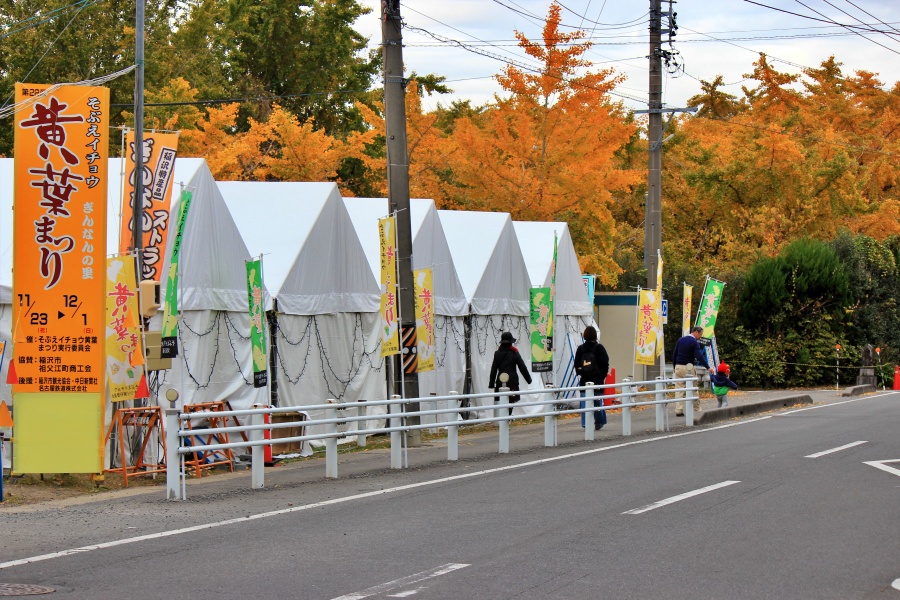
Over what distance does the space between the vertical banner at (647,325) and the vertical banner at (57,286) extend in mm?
16412

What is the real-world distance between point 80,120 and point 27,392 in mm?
3187

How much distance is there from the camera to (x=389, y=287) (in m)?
16.8

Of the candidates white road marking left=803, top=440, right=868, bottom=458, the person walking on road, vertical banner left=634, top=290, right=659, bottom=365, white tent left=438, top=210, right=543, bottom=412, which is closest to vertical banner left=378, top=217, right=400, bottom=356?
white road marking left=803, top=440, right=868, bottom=458

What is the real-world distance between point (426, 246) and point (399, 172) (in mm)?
5005

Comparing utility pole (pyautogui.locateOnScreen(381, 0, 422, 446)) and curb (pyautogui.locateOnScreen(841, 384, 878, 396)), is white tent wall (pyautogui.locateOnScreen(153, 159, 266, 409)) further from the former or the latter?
curb (pyautogui.locateOnScreen(841, 384, 878, 396))

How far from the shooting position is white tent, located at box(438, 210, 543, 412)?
2359cm

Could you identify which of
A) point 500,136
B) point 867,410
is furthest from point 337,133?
point 867,410

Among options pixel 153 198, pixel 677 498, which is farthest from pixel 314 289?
pixel 677 498

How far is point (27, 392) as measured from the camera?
1197 centimetres

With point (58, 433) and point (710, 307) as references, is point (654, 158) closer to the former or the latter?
point (710, 307)

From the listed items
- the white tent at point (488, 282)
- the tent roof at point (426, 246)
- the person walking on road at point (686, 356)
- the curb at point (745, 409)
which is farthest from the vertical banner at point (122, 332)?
the person walking on road at point (686, 356)

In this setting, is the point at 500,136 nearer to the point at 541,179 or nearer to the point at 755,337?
the point at 541,179

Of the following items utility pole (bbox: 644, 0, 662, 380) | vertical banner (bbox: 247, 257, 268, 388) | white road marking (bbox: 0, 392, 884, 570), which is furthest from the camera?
utility pole (bbox: 644, 0, 662, 380)

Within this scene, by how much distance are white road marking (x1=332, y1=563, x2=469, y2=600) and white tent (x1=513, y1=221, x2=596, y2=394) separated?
19.0m
